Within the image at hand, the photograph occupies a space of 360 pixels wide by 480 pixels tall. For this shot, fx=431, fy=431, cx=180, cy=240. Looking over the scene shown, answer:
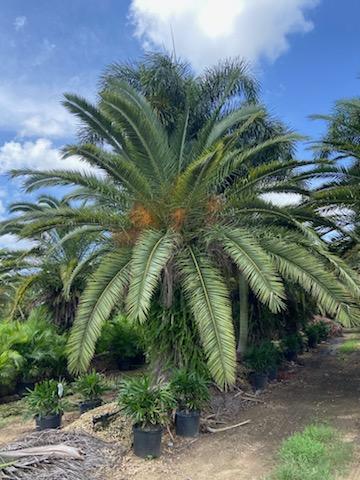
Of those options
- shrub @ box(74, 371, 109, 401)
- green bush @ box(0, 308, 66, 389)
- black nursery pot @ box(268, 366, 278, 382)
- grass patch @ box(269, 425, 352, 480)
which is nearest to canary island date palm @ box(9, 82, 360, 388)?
grass patch @ box(269, 425, 352, 480)

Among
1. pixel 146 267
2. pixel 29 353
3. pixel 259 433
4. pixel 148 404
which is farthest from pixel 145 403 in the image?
pixel 29 353

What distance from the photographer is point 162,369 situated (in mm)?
7895

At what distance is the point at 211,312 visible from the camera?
6.27 metres

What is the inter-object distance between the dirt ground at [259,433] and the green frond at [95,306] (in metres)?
1.56

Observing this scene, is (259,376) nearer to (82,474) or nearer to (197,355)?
(197,355)

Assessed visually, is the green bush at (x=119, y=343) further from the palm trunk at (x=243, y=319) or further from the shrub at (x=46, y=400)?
the shrub at (x=46, y=400)

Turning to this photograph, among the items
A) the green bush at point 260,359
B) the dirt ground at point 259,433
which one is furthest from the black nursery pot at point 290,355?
the green bush at point 260,359

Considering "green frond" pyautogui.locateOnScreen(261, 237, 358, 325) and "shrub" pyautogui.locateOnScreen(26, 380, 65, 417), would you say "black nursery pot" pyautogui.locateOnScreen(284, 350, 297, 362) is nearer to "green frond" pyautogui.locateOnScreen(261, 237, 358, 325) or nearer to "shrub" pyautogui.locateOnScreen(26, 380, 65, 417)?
"green frond" pyautogui.locateOnScreen(261, 237, 358, 325)

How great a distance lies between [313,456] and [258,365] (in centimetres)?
458

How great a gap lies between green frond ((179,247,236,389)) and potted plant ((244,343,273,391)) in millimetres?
3823

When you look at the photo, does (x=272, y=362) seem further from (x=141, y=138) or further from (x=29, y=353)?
(x=141, y=138)

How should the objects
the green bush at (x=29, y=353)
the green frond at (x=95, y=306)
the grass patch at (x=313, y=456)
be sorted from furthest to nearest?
the green bush at (x=29, y=353) → the green frond at (x=95, y=306) → the grass patch at (x=313, y=456)

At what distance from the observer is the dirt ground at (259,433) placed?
219 inches

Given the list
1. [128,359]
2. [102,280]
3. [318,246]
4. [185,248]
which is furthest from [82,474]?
[128,359]
